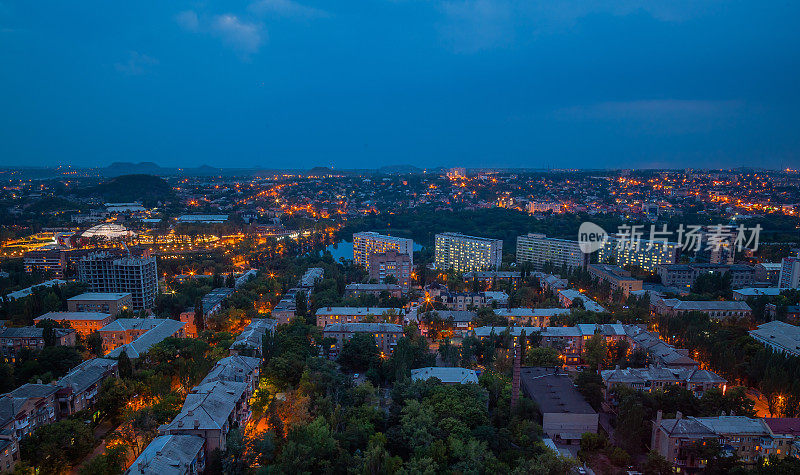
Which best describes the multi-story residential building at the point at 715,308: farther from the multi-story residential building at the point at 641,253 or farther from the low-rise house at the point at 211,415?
the low-rise house at the point at 211,415

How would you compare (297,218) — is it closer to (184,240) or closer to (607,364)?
(184,240)

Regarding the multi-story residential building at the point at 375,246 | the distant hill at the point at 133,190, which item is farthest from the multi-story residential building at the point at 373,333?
the distant hill at the point at 133,190

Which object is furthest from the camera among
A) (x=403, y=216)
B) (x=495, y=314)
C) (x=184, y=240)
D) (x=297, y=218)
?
(x=403, y=216)

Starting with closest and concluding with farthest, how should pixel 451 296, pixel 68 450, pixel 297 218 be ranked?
pixel 68 450, pixel 451 296, pixel 297 218

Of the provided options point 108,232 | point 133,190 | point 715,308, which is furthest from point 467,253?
point 133,190

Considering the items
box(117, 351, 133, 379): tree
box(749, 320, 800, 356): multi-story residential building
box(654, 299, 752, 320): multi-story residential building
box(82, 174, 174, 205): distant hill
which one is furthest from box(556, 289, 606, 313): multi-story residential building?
box(82, 174, 174, 205): distant hill

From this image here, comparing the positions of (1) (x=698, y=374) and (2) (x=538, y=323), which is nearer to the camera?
(1) (x=698, y=374)

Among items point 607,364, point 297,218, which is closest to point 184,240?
point 297,218
